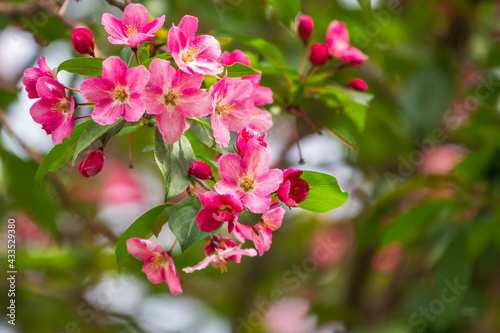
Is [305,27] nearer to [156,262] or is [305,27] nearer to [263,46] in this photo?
[263,46]

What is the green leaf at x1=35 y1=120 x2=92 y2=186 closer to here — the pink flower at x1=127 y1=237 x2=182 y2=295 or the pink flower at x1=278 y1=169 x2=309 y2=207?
the pink flower at x1=127 y1=237 x2=182 y2=295

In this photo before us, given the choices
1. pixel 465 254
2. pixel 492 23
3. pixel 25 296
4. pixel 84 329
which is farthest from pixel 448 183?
pixel 25 296

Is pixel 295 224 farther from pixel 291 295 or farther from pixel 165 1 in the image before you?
pixel 165 1

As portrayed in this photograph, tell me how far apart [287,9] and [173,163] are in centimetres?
47

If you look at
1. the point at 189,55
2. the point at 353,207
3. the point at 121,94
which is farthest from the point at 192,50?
the point at 353,207

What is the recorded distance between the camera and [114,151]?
2410 mm

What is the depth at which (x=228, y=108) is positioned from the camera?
70 centimetres

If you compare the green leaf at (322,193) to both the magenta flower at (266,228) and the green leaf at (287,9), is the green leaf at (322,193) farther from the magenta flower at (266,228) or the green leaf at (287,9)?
the green leaf at (287,9)

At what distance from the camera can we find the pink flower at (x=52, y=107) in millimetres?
684

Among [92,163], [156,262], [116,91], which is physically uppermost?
[116,91]

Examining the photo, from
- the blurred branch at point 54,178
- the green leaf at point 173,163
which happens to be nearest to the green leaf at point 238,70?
the green leaf at point 173,163

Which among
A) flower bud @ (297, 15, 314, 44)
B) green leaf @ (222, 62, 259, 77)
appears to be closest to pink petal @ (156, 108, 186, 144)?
green leaf @ (222, 62, 259, 77)

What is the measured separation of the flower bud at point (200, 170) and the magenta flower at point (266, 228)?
100mm

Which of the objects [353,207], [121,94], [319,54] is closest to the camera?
[121,94]
